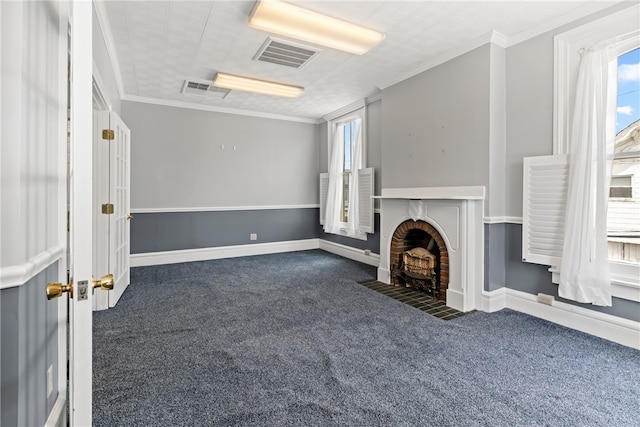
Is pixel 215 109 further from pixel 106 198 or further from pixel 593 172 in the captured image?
pixel 593 172

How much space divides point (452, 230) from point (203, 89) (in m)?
3.92

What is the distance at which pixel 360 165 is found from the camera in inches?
211

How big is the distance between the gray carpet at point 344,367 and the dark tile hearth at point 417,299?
122 mm

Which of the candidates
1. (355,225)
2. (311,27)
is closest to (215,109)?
(355,225)

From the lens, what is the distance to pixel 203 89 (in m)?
4.78

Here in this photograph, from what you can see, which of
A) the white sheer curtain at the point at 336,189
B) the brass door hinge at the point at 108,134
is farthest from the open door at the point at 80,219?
the white sheer curtain at the point at 336,189

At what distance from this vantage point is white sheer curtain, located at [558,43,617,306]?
2564mm

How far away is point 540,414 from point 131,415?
7.05ft

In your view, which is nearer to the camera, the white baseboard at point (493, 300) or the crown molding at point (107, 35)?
the crown molding at point (107, 35)

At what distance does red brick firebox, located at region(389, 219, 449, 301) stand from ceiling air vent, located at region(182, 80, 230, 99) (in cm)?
325

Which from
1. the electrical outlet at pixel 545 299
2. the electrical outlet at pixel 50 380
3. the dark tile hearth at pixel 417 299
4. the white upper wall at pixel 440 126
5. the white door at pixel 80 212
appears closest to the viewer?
the white door at pixel 80 212

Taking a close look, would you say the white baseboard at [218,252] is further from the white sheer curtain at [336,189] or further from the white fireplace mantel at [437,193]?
the white fireplace mantel at [437,193]

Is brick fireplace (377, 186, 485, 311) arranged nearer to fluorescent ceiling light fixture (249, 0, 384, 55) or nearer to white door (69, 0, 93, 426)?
fluorescent ceiling light fixture (249, 0, 384, 55)

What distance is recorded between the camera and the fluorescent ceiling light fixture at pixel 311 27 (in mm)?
2635
